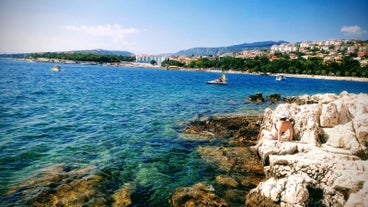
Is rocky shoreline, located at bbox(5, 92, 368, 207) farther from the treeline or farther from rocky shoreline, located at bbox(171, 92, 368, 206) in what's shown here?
the treeline

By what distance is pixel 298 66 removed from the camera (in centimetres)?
14375

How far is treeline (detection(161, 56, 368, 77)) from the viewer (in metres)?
123

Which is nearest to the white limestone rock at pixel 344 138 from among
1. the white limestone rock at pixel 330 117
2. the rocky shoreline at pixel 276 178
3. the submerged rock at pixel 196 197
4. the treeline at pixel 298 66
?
the rocky shoreline at pixel 276 178

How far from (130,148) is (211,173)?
480cm

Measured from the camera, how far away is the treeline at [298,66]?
404 feet

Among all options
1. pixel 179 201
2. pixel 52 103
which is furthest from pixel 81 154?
pixel 52 103

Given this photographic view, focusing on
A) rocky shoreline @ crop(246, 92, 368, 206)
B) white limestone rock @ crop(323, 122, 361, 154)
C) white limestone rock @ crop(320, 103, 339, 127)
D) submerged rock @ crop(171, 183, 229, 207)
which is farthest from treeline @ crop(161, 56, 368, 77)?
submerged rock @ crop(171, 183, 229, 207)

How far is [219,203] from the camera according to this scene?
7629mm

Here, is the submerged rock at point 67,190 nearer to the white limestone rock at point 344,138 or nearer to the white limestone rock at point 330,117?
the white limestone rock at point 344,138

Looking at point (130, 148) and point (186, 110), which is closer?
point (130, 148)

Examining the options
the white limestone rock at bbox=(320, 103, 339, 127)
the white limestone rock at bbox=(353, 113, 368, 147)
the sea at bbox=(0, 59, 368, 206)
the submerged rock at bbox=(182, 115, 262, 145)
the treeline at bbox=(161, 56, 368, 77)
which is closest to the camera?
the sea at bbox=(0, 59, 368, 206)

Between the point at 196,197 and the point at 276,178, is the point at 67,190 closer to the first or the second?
the point at 196,197

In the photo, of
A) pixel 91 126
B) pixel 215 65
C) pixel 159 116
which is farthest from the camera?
pixel 215 65

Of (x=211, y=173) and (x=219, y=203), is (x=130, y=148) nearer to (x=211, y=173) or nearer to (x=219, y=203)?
(x=211, y=173)
